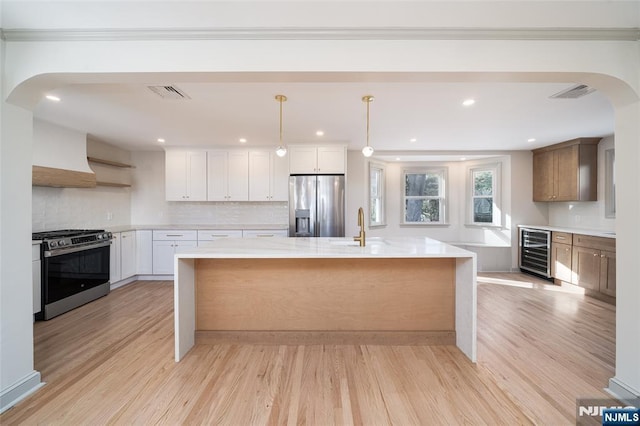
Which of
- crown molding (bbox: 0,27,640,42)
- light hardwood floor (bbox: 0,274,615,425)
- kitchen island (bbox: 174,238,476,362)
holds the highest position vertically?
crown molding (bbox: 0,27,640,42)

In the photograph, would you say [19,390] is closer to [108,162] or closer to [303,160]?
[108,162]

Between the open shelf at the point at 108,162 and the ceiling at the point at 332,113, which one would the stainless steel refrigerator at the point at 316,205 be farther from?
the open shelf at the point at 108,162

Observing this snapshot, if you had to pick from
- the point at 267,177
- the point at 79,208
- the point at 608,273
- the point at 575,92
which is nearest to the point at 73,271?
the point at 79,208

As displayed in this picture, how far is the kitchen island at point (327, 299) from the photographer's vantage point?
2.52m

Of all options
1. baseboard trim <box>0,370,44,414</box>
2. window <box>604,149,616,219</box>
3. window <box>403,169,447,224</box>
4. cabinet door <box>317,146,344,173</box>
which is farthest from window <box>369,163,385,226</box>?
baseboard trim <box>0,370,44,414</box>

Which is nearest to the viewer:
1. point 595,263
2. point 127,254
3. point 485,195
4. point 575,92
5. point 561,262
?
point 575,92

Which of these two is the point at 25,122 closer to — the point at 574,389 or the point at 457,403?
the point at 457,403

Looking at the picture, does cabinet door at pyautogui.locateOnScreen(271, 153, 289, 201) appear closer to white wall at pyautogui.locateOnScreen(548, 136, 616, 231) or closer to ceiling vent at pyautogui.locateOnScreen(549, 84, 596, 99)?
ceiling vent at pyautogui.locateOnScreen(549, 84, 596, 99)

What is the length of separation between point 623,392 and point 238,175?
504 cm

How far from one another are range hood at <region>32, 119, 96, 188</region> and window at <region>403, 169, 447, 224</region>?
5523mm

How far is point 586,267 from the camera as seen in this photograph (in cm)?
398

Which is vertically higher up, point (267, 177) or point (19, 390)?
point (267, 177)

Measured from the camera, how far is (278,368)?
2.16 meters

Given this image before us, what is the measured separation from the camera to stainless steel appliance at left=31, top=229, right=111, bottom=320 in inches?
123
